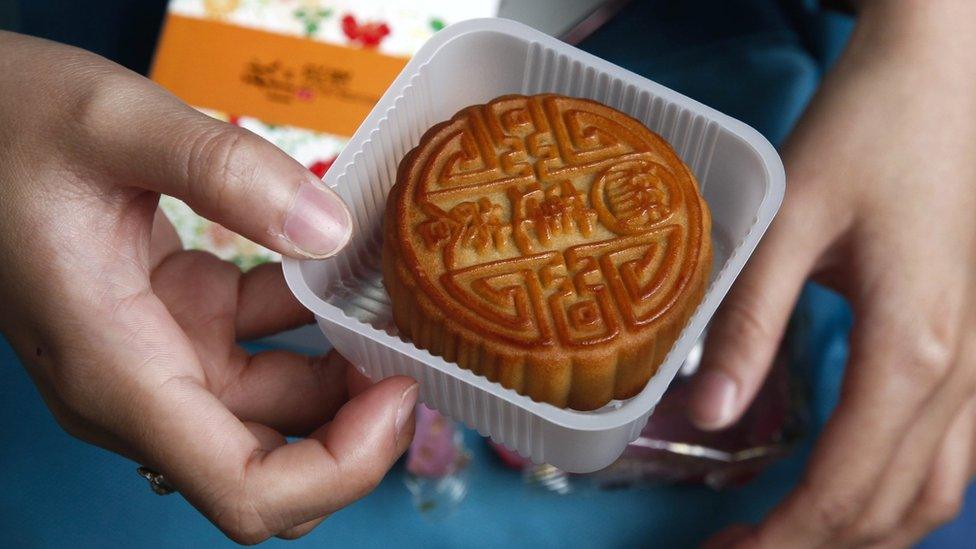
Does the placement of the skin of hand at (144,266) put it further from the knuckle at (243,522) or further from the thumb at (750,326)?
the thumb at (750,326)

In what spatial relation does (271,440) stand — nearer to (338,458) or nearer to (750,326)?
(338,458)

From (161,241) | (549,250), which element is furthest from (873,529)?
(161,241)

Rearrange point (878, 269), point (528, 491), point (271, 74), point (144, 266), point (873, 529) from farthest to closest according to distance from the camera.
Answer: point (271, 74), point (528, 491), point (873, 529), point (878, 269), point (144, 266)

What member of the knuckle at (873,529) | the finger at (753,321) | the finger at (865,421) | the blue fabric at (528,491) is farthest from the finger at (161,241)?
the knuckle at (873,529)

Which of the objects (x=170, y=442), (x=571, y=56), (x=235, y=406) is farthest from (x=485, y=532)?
(x=571, y=56)

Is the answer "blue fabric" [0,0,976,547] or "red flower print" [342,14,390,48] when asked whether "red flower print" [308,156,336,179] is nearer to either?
"red flower print" [342,14,390,48]

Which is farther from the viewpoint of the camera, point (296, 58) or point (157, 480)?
point (296, 58)

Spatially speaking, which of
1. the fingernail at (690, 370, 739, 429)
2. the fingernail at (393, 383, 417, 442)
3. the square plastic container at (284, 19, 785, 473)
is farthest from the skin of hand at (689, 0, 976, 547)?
the fingernail at (393, 383, 417, 442)
